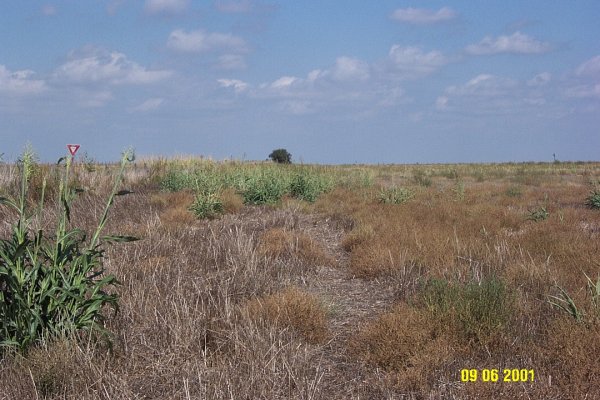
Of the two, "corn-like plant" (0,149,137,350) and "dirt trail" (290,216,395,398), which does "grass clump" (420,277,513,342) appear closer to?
"dirt trail" (290,216,395,398)

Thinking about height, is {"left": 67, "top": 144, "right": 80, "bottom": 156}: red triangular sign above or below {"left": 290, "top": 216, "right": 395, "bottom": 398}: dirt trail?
above

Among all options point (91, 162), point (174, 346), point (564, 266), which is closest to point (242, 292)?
point (174, 346)

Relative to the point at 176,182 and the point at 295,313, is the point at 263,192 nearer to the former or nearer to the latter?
the point at 176,182

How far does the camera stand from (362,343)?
3.59 m

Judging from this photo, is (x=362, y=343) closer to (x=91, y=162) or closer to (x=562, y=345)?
(x=562, y=345)

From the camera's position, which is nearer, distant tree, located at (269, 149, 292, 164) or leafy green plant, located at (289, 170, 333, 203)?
leafy green plant, located at (289, 170, 333, 203)

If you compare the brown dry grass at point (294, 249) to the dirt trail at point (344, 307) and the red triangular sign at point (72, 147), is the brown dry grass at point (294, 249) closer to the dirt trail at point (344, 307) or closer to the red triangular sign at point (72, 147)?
the dirt trail at point (344, 307)

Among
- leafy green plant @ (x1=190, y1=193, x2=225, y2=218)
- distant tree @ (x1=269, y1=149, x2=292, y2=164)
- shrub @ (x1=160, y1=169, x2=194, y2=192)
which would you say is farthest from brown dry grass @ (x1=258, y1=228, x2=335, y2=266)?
distant tree @ (x1=269, y1=149, x2=292, y2=164)

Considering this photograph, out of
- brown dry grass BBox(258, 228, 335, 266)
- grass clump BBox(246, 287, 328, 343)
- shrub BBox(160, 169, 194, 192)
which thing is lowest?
grass clump BBox(246, 287, 328, 343)

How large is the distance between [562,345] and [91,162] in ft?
49.2

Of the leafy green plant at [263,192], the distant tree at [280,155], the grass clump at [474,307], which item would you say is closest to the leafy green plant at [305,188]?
the leafy green plant at [263,192]

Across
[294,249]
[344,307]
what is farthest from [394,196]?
[344,307]

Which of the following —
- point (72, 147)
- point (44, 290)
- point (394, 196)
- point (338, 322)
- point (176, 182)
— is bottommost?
point (338, 322)

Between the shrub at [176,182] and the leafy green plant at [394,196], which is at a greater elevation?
the shrub at [176,182]
